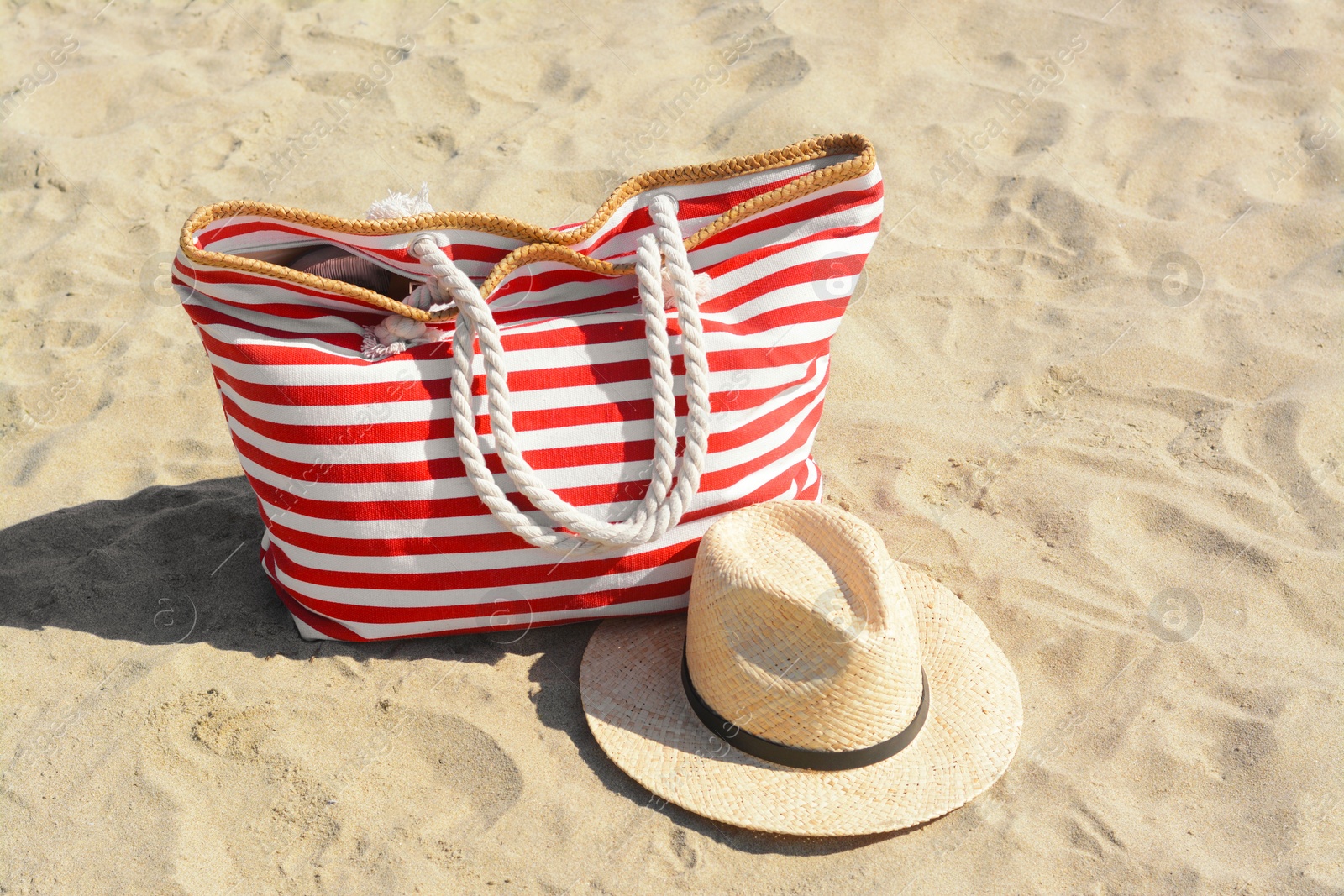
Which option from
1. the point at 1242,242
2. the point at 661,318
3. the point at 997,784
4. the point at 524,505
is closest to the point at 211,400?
the point at 524,505

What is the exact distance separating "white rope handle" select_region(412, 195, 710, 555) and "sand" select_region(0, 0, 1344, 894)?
41 cm

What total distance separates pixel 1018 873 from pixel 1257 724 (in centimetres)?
70

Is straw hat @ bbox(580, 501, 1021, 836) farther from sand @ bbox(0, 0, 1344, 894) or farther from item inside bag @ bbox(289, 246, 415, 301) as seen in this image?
item inside bag @ bbox(289, 246, 415, 301)

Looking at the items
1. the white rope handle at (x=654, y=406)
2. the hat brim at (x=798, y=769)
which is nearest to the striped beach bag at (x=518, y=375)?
the white rope handle at (x=654, y=406)

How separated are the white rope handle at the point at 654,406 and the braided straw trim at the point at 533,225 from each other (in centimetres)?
6

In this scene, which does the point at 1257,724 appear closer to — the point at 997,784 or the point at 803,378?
the point at 997,784

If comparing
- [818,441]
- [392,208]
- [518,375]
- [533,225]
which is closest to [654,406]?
[518,375]

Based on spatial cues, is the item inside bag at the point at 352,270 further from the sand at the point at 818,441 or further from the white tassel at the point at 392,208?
the sand at the point at 818,441

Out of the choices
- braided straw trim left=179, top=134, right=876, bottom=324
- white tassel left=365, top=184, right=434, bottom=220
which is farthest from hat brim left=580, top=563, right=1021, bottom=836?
white tassel left=365, top=184, right=434, bottom=220

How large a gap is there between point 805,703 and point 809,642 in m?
0.12

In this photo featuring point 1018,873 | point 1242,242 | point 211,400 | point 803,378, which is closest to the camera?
point 1018,873

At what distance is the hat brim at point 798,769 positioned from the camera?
81.5 inches

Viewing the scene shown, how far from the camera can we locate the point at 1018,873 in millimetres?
2064

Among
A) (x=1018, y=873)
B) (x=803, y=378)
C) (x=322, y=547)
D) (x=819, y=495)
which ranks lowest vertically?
(x=1018, y=873)
